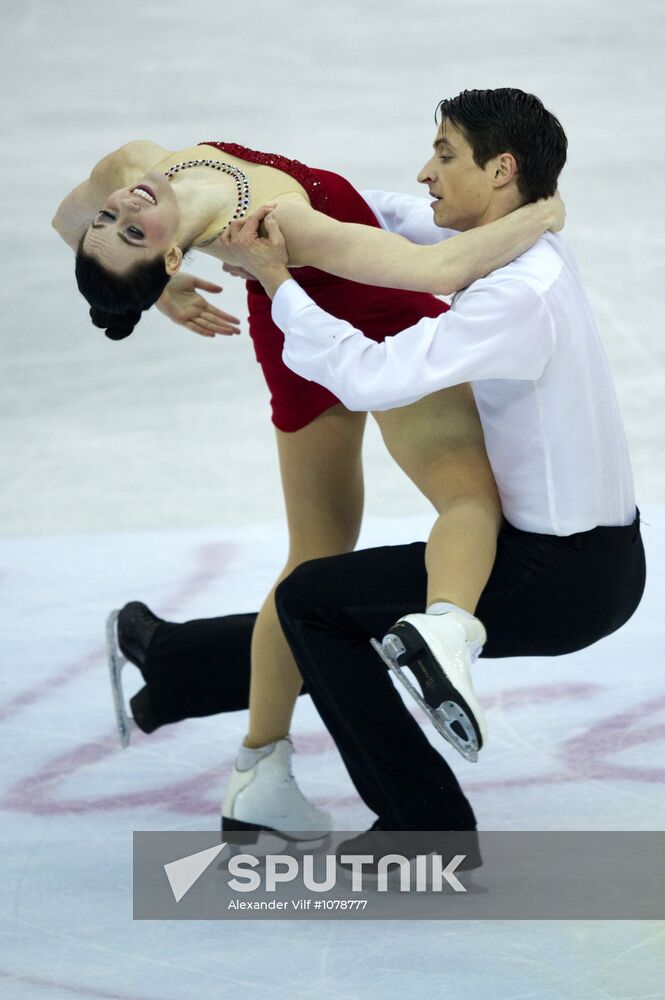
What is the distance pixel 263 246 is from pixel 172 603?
1.68m

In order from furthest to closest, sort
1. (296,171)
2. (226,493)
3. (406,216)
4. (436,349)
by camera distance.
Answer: (226,493)
(406,216)
(296,171)
(436,349)

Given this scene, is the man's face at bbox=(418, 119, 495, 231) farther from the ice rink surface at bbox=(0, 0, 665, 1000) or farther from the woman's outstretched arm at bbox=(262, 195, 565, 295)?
the ice rink surface at bbox=(0, 0, 665, 1000)

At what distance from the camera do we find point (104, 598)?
13.5ft

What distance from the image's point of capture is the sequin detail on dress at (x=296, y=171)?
8.98 ft

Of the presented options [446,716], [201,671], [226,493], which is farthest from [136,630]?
[226,493]

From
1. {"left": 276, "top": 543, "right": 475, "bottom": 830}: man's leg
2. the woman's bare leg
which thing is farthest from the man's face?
{"left": 276, "top": 543, "right": 475, "bottom": 830}: man's leg

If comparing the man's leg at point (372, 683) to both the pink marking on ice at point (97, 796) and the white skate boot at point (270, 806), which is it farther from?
the pink marking on ice at point (97, 796)

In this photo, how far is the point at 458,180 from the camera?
8.39 feet

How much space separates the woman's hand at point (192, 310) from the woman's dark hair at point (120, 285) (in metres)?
0.46

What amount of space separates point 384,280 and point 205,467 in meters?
2.63

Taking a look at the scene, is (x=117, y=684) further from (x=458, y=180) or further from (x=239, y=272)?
(x=458, y=180)

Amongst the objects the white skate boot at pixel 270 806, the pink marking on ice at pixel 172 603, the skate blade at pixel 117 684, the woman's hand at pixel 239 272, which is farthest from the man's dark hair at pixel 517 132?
the pink marking on ice at pixel 172 603

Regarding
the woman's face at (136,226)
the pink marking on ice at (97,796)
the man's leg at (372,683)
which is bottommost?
the pink marking on ice at (97,796)

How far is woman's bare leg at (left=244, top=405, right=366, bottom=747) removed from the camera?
112 inches
